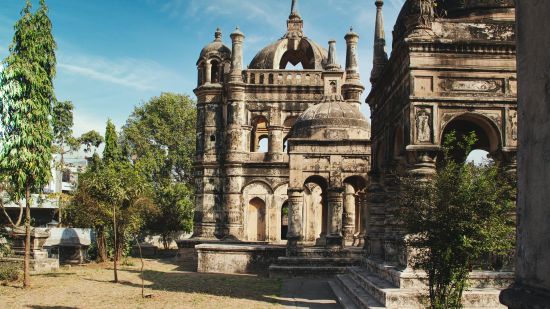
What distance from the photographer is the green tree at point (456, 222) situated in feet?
25.5

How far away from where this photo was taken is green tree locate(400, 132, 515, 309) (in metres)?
7.78

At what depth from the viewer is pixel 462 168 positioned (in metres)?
7.97

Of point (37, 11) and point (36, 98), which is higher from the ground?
Result: point (37, 11)

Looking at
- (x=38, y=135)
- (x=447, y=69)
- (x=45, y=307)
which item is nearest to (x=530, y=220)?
(x=447, y=69)

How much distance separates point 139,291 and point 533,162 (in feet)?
41.9

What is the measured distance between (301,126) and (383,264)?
1136 centimetres

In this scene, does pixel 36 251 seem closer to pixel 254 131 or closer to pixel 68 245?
pixel 68 245

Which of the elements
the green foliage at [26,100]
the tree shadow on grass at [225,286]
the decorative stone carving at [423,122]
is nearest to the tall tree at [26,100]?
the green foliage at [26,100]

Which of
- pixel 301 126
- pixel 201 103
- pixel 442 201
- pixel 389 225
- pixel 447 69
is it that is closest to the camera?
pixel 442 201

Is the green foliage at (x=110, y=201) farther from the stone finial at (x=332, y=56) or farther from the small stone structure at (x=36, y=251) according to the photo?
the stone finial at (x=332, y=56)

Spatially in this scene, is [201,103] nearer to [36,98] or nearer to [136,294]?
[36,98]

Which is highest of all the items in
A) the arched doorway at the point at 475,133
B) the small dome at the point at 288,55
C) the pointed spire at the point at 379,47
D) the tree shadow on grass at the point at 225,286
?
the small dome at the point at 288,55

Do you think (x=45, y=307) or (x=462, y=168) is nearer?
(x=462, y=168)

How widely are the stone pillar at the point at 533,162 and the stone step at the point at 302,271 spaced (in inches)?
578
